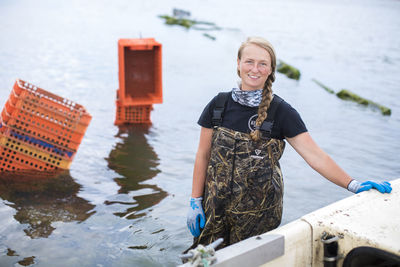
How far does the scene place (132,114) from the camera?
8.37 metres

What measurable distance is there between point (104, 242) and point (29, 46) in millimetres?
12182

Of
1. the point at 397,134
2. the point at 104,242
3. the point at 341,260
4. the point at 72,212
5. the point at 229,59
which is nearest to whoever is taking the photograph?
the point at 341,260

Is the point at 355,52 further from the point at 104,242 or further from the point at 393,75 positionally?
the point at 104,242

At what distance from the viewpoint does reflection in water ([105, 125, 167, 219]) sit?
18.0 feet

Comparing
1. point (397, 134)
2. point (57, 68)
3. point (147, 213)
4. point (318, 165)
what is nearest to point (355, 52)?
point (397, 134)

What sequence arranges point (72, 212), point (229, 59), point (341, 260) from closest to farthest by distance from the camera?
point (341, 260), point (72, 212), point (229, 59)

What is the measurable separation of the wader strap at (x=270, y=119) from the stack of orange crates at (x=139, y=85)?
16.6ft

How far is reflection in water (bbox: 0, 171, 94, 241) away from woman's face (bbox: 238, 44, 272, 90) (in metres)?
2.75

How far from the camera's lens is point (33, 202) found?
5.25m

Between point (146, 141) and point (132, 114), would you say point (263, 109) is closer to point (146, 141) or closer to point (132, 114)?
point (146, 141)

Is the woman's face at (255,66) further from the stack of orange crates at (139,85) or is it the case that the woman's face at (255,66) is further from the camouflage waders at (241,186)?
the stack of orange crates at (139,85)

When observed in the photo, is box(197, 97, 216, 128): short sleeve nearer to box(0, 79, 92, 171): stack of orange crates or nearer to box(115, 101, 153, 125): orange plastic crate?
box(0, 79, 92, 171): stack of orange crates

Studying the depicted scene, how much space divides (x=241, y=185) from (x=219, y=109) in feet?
1.79

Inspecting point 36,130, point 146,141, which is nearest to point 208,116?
point 36,130
